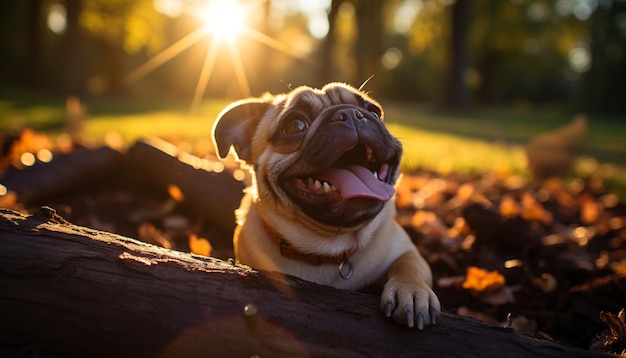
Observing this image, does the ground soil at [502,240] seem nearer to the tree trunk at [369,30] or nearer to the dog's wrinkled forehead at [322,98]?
the dog's wrinkled forehead at [322,98]

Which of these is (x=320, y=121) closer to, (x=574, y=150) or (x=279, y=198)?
(x=279, y=198)

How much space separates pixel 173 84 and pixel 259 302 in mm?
51324

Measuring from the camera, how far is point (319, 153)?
2564mm

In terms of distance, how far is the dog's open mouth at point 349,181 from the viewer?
253cm

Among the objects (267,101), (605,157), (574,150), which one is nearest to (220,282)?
(267,101)

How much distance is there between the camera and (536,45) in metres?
41.8

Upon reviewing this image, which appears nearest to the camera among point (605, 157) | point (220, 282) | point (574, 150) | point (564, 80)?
point (220, 282)

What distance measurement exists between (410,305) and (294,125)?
4.83 ft

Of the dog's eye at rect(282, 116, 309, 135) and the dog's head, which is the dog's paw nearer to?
the dog's head

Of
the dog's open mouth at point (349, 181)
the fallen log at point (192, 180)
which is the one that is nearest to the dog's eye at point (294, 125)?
the dog's open mouth at point (349, 181)

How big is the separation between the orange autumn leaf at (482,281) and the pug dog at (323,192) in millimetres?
382

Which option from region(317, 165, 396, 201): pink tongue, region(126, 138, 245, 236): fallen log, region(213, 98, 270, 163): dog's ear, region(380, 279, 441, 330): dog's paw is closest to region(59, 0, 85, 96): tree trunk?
region(126, 138, 245, 236): fallen log

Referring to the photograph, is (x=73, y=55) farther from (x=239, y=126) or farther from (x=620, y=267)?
(x=620, y=267)

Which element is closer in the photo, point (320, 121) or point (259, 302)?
point (259, 302)
